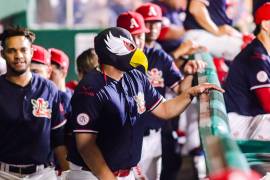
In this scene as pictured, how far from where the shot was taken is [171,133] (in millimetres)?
7258

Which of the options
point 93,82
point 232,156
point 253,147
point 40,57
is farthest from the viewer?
point 40,57

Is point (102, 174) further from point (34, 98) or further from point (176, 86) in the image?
point (176, 86)

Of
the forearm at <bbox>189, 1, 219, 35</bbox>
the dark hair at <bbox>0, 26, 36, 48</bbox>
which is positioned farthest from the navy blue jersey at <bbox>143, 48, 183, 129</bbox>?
the dark hair at <bbox>0, 26, 36, 48</bbox>

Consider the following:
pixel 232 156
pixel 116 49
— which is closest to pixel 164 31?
pixel 116 49

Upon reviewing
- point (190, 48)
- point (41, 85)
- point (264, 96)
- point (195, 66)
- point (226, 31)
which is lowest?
point (264, 96)

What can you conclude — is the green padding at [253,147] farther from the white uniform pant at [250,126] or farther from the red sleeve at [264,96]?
the white uniform pant at [250,126]

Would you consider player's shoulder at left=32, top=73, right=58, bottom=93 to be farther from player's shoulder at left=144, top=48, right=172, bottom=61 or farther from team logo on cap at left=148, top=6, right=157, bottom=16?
team logo on cap at left=148, top=6, right=157, bottom=16

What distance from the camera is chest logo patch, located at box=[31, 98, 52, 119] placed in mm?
4523

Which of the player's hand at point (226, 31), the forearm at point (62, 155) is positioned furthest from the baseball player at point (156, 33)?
the forearm at point (62, 155)

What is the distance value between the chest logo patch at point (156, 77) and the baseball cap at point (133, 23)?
0.39 meters

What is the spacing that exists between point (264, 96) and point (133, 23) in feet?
→ 3.56

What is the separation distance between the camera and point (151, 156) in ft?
20.6

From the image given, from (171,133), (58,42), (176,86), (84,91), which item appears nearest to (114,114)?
(84,91)

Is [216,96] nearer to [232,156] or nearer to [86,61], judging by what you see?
[232,156]
